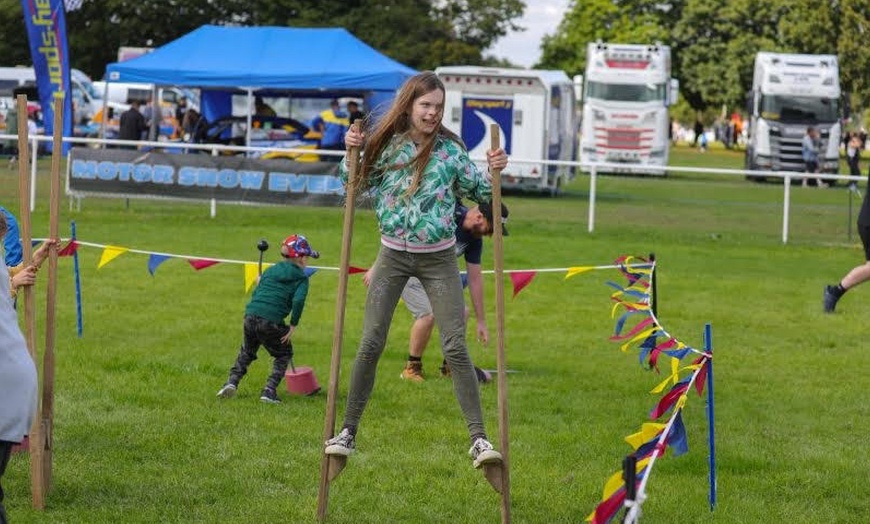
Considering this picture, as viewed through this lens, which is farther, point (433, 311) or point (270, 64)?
point (270, 64)

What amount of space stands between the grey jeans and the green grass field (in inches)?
23.4

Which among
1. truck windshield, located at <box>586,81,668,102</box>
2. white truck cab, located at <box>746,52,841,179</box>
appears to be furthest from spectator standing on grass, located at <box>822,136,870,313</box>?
white truck cab, located at <box>746,52,841,179</box>

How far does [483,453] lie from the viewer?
689 centimetres

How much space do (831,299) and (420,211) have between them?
9419 mm

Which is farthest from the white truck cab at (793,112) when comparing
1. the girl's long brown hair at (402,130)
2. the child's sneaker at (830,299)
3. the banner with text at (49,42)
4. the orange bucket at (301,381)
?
the girl's long brown hair at (402,130)

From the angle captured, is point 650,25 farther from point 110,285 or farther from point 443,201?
point 443,201

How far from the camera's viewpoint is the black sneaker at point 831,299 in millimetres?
15453

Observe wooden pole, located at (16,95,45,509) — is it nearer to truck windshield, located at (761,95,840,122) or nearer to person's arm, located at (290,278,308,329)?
person's arm, located at (290,278,308,329)

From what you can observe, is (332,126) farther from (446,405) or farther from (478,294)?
(446,405)

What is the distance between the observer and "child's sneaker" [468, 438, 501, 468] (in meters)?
6.87

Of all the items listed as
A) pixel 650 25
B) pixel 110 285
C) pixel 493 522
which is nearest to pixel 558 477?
pixel 493 522

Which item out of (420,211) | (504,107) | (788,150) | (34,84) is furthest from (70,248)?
(34,84)

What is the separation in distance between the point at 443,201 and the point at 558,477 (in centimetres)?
193

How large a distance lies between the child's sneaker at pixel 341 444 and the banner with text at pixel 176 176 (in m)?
15.6
